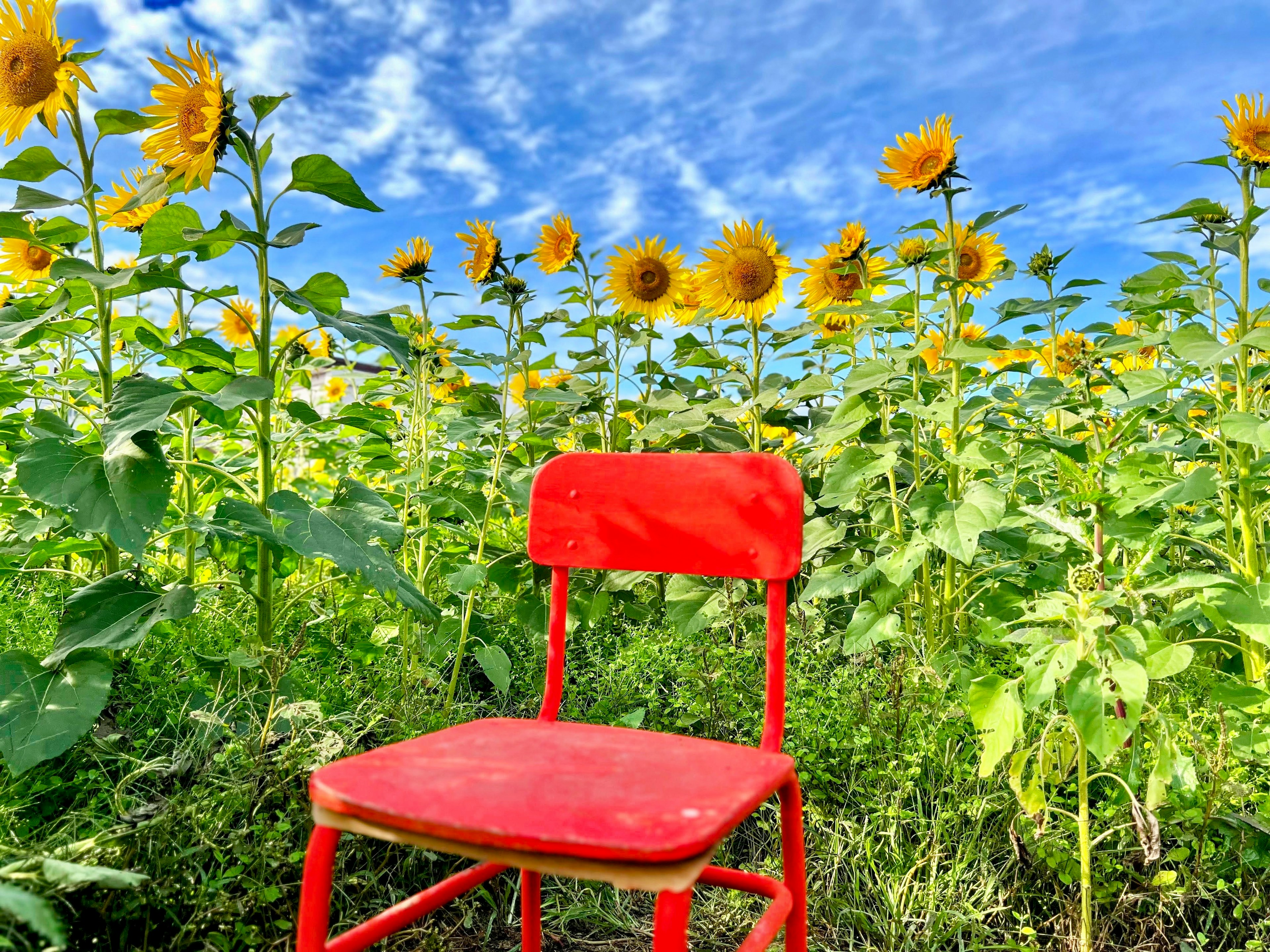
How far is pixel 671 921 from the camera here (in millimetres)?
882

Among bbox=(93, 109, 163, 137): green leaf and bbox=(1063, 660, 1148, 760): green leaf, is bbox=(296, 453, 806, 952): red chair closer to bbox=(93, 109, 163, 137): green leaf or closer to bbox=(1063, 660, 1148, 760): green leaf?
bbox=(1063, 660, 1148, 760): green leaf

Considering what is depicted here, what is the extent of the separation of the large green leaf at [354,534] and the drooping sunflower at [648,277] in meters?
1.18

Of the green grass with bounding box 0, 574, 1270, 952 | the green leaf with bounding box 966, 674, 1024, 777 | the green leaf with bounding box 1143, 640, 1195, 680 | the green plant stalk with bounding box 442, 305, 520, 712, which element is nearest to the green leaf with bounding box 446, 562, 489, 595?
the green plant stalk with bounding box 442, 305, 520, 712

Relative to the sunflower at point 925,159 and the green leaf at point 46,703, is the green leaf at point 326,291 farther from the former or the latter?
the sunflower at point 925,159

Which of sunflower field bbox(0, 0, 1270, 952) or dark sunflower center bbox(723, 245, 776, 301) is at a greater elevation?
dark sunflower center bbox(723, 245, 776, 301)

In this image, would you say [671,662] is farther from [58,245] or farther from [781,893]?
[58,245]

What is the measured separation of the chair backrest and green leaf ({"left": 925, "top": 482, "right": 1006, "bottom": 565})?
1.40ft

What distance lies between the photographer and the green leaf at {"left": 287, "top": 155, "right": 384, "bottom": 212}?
64.6 inches

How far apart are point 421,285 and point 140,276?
2.88 feet

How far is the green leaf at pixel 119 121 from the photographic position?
5.83 ft

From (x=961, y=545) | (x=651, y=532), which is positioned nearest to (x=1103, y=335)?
(x=961, y=545)

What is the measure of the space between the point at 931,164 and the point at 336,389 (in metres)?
3.22

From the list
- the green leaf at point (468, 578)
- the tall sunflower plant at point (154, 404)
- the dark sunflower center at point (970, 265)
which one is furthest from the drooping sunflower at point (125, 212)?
the dark sunflower center at point (970, 265)

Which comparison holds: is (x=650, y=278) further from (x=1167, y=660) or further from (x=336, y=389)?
(x=336, y=389)
